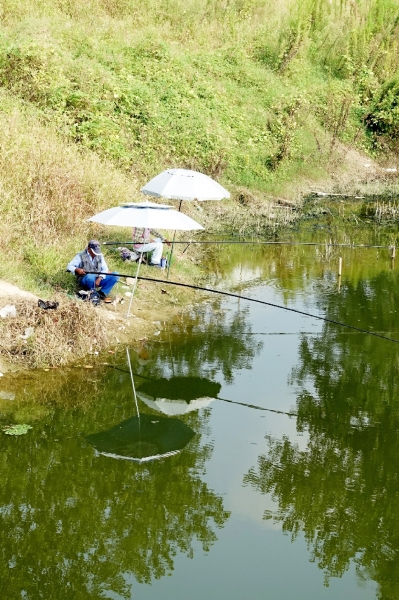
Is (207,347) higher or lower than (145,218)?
lower

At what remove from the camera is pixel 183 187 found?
12.0m

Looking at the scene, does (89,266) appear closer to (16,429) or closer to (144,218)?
(144,218)

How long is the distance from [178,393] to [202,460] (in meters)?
1.69

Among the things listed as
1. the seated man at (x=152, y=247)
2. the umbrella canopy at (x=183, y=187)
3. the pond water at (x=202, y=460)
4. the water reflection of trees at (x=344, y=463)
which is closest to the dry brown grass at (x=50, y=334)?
the pond water at (x=202, y=460)

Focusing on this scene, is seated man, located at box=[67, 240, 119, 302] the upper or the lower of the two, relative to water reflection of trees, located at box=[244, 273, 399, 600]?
upper

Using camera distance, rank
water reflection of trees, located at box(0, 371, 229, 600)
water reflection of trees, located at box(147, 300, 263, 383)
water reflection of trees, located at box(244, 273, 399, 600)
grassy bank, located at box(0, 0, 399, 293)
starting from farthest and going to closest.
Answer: grassy bank, located at box(0, 0, 399, 293)
water reflection of trees, located at box(147, 300, 263, 383)
water reflection of trees, located at box(244, 273, 399, 600)
water reflection of trees, located at box(0, 371, 229, 600)

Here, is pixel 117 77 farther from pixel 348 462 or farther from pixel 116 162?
pixel 348 462

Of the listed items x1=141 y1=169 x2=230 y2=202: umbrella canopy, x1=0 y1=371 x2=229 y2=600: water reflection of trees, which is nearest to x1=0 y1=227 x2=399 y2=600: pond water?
x1=0 y1=371 x2=229 y2=600: water reflection of trees

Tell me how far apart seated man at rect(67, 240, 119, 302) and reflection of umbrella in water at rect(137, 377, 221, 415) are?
178 cm

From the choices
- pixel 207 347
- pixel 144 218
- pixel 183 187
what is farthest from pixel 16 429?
pixel 183 187

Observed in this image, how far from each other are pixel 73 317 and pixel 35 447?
2.25 meters

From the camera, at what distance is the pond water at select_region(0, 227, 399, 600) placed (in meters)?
5.56

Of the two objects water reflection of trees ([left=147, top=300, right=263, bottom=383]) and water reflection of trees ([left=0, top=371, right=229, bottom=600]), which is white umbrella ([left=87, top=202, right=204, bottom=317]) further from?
water reflection of trees ([left=0, top=371, right=229, bottom=600])

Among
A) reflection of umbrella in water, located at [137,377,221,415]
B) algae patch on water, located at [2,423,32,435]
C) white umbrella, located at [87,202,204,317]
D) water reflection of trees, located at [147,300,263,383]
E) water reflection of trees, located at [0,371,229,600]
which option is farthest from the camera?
white umbrella, located at [87,202,204,317]
